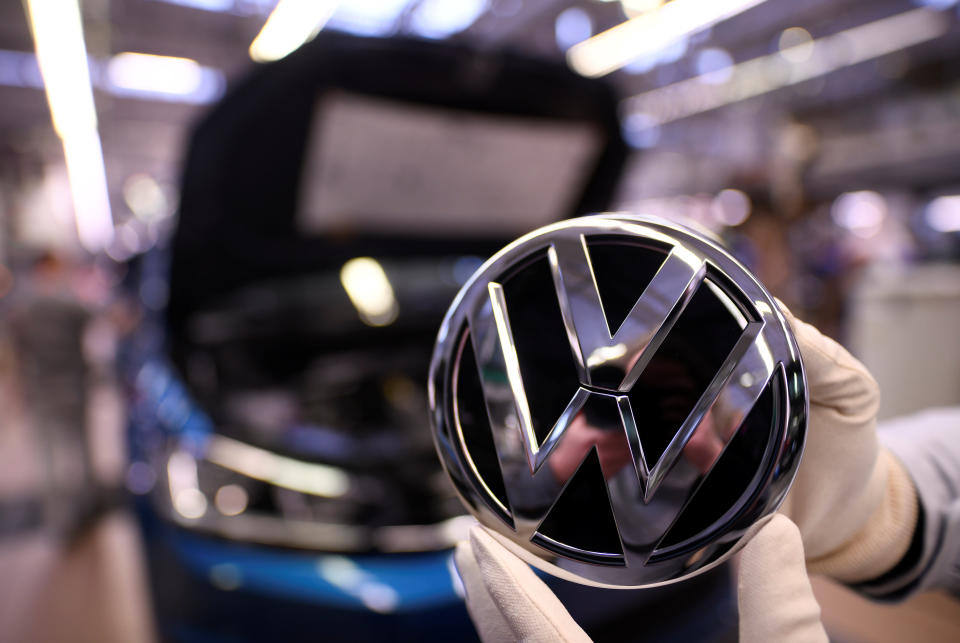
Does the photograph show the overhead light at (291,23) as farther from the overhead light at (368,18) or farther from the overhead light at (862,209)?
the overhead light at (862,209)

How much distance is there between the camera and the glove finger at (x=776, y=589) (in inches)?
12.6

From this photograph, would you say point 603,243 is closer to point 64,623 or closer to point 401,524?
point 401,524

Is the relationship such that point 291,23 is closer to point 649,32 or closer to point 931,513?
point 649,32

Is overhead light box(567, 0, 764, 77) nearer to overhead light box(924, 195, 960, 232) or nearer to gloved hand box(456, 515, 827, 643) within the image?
gloved hand box(456, 515, 827, 643)

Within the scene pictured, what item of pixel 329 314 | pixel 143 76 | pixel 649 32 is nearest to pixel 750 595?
pixel 329 314

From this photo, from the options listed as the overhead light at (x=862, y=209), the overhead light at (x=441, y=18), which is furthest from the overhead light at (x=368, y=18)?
the overhead light at (x=862, y=209)

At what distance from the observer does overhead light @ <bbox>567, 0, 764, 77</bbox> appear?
5.02 metres

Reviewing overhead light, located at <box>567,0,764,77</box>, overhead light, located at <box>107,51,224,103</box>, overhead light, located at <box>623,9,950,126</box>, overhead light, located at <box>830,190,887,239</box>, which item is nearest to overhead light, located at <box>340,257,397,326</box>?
overhead light, located at <box>567,0,764,77</box>

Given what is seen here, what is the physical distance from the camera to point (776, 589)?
326 mm

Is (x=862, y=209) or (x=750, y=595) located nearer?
(x=750, y=595)

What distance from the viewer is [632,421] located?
293 mm

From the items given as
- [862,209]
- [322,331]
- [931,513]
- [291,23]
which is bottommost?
[931,513]

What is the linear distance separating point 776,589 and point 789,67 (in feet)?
32.8

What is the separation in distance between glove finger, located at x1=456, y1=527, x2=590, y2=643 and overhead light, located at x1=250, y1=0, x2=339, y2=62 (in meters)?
4.43
